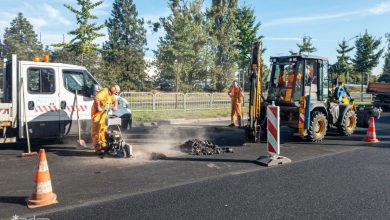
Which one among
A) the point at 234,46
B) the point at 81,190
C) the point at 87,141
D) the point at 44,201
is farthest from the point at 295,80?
the point at 234,46

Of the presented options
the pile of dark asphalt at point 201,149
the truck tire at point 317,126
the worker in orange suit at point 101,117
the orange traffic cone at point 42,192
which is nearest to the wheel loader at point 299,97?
the truck tire at point 317,126

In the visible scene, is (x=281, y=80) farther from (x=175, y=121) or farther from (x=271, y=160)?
(x=175, y=121)

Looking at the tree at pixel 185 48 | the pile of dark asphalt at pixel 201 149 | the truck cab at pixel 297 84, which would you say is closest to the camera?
the pile of dark asphalt at pixel 201 149

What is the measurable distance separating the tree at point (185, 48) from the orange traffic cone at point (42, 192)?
25151 millimetres

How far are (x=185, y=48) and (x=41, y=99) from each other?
22644 mm

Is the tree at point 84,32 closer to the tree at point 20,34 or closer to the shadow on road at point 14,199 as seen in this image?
the shadow on road at point 14,199

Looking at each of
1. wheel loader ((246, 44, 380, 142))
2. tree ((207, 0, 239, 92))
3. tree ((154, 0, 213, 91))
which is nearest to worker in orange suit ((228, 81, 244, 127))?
wheel loader ((246, 44, 380, 142))

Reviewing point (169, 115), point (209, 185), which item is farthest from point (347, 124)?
point (169, 115)

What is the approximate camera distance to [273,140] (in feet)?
24.2

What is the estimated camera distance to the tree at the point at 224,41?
124 feet

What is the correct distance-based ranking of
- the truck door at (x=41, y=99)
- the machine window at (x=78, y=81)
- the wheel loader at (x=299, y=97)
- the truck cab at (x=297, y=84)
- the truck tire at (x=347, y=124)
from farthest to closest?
the truck tire at (x=347, y=124) < the truck cab at (x=297, y=84) < the wheel loader at (x=299, y=97) < the machine window at (x=78, y=81) < the truck door at (x=41, y=99)

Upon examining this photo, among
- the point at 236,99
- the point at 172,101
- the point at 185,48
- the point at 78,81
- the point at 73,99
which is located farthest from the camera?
the point at 185,48

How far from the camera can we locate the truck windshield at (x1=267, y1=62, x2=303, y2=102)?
392 inches

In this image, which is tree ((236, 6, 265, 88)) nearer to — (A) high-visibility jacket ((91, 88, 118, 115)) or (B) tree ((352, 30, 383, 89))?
(B) tree ((352, 30, 383, 89))
